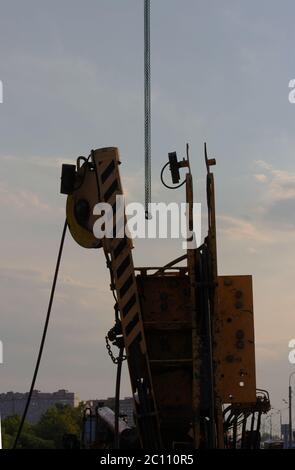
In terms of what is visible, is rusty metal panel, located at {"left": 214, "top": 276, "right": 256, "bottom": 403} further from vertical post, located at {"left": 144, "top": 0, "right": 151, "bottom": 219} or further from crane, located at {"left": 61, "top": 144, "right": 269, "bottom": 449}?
vertical post, located at {"left": 144, "top": 0, "right": 151, "bottom": 219}

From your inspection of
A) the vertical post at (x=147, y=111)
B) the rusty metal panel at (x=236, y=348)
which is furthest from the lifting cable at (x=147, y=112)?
the rusty metal panel at (x=236, y=348)

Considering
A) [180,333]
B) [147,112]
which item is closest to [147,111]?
[147,112]

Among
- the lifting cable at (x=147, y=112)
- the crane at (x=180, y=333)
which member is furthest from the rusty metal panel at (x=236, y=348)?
the lifting cable at (x=147, y=112)

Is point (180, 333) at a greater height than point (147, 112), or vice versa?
point (147, 112)

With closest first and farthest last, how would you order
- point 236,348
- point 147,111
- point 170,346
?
point 236,348
point 170,346
point 147,111

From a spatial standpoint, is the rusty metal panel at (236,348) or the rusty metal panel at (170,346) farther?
the rusty metal panel at (170,346)

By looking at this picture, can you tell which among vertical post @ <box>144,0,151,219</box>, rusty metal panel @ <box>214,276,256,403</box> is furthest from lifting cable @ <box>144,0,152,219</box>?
rusty metal panel @ <box>214,276,256,403</box>

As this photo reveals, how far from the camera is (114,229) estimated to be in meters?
9.24

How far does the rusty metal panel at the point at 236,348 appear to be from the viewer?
8.84 meters

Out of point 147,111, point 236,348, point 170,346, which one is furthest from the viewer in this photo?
point 147,111

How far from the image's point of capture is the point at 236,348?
348 inches

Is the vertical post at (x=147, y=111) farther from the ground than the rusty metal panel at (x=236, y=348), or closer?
farther from the ground

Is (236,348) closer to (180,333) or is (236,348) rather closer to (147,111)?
(180,333)

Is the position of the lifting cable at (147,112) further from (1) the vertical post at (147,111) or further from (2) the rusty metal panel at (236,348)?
(2) the rusty metal panel at (236,348)
